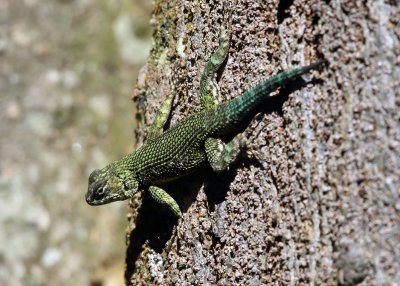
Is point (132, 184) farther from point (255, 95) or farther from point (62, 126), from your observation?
point (62, 126)

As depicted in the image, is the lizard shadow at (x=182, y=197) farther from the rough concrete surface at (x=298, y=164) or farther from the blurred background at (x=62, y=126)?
the blurred background at (x=62, y=126)

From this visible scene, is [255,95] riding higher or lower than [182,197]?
higher

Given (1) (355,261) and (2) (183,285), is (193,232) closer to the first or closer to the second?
(2) (183,285)

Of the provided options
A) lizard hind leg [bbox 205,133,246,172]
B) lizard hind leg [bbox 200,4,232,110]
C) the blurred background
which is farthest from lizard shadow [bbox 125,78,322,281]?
the blurred background

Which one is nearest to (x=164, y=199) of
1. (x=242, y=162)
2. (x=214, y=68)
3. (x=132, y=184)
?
(x=132, y=184)

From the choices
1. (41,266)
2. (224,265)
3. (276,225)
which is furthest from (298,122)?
(41,266)

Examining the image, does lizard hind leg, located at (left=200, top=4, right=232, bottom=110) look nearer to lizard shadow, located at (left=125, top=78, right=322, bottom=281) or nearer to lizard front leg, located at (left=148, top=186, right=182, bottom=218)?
lizard shadow, located at (left=125, top=78, right=322, bottom=281)
